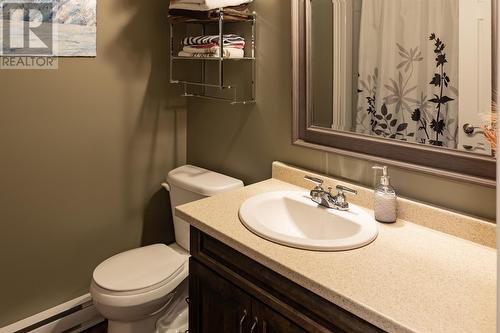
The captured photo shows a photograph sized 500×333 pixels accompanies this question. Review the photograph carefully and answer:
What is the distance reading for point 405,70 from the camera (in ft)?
4.42

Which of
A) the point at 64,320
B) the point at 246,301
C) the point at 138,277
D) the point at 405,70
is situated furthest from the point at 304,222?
the point at 64,320

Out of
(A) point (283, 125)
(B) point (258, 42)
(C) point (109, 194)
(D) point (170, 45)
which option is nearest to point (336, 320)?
(A) point (283, 125)

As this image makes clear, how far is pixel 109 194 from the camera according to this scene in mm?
2156

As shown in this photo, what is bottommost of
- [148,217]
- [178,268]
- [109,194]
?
[178,268]

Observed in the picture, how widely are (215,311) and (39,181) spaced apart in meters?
1.13

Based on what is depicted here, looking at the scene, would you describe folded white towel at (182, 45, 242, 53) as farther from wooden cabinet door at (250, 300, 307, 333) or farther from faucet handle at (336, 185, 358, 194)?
wooden cabinet door at (250, 300, 307, 333)

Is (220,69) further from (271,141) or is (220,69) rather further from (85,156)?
(85,156)

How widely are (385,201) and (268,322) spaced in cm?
55

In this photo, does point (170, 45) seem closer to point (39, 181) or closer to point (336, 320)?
point (39, 181)

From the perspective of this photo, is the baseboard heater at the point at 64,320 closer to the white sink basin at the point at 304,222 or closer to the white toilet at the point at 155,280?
the white toilet at the point at 155,280

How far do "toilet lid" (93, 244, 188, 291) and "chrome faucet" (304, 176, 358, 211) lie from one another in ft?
2.60

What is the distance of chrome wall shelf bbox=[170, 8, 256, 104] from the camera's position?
1.89m

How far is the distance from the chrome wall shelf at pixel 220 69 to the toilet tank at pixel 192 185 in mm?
393

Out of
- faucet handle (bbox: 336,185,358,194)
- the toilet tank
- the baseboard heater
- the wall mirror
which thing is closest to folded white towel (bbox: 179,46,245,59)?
the wall mirror
